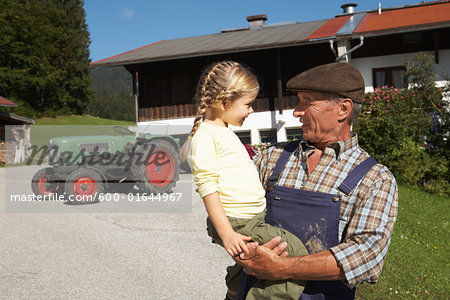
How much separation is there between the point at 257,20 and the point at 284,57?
725 cm

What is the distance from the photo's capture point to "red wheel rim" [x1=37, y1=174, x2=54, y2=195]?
1066 centimetres

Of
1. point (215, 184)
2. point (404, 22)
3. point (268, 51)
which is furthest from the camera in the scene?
point (268, 51)

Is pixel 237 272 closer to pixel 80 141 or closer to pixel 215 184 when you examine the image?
pixel 215 184

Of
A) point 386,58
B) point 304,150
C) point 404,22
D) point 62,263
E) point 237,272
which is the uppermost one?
point 404,22

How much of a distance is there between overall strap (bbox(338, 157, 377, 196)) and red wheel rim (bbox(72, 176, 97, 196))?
8458 millimetres

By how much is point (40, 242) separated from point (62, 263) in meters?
1.37

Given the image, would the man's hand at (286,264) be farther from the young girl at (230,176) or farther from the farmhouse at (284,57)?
the farmhouse at (284,57)

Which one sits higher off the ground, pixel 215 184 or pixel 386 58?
pixel 386 58

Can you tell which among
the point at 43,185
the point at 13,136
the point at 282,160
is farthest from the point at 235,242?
the point at 13,136

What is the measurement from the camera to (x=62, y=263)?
5949 millimetres

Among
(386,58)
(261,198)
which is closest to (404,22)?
(386,58)

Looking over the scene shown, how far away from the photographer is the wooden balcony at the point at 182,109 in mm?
19094

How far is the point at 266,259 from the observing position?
1.87m

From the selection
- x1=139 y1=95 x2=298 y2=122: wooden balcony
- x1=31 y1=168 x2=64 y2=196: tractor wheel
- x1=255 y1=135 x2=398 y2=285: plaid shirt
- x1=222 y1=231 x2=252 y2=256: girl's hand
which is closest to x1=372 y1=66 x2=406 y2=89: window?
x1=139 y1=95 x2=298 y2=122: wooden balcony
